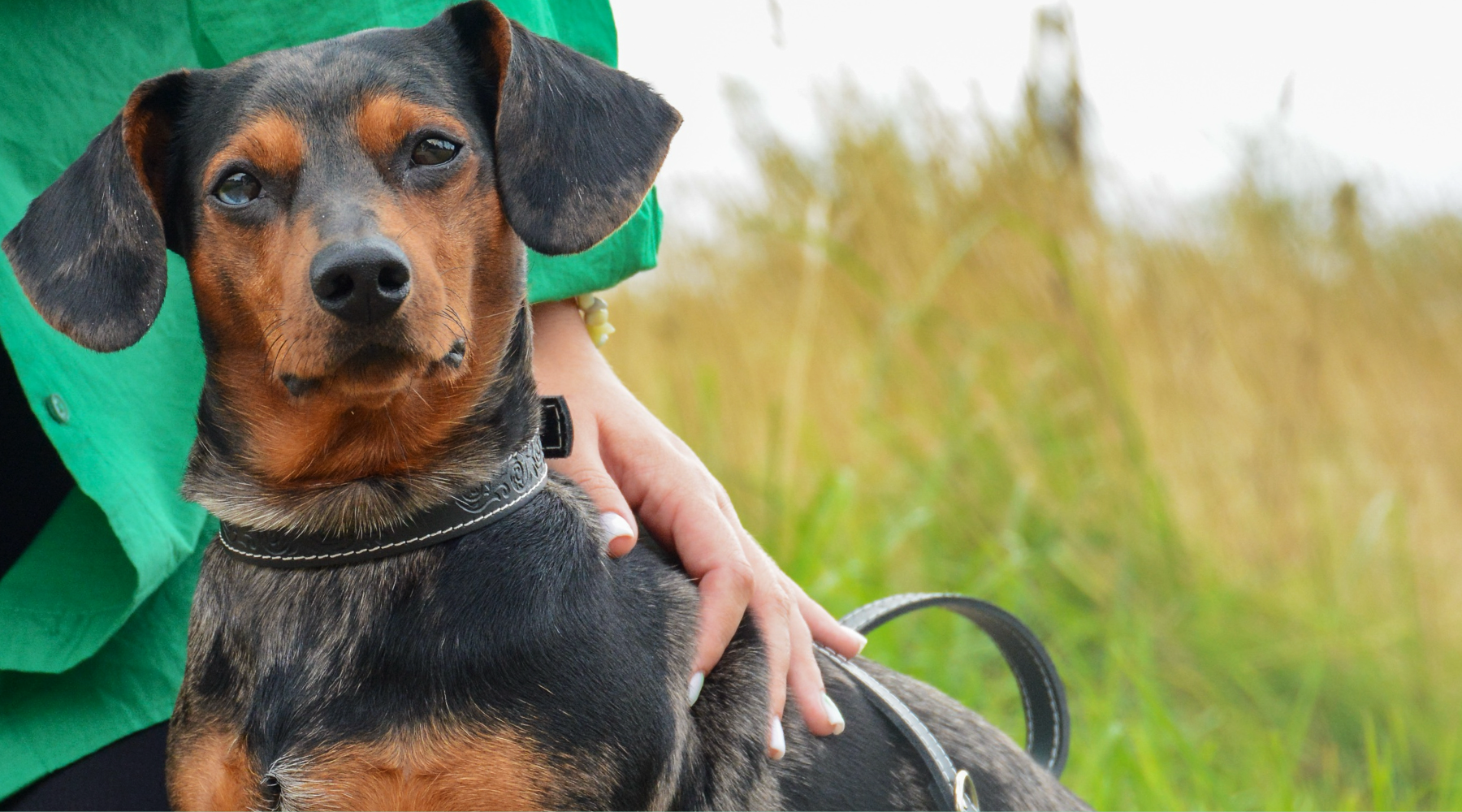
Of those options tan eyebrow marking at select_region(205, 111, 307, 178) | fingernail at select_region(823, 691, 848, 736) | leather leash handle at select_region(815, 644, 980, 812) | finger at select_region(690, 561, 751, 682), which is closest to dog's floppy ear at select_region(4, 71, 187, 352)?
tan eyebrow marking at select_region(205, 111, 307, 178)

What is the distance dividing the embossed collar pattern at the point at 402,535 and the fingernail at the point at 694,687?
1.18ft

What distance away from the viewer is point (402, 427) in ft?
6.45

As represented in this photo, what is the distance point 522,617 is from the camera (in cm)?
177

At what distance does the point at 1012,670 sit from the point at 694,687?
Result: 2.77 ft

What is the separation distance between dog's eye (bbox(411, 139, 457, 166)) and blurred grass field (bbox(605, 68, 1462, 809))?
7.14ft

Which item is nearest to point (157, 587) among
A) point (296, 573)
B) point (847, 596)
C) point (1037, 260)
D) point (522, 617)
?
point (296, 573)

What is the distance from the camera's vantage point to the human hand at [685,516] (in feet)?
6.55

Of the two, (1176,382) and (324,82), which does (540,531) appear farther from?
(1176,382)

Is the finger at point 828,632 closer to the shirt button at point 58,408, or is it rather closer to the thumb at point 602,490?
the thumb at point 602,490

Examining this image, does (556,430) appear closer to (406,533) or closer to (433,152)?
(406,533)

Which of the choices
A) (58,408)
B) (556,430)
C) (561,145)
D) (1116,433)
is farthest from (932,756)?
(1116,433)

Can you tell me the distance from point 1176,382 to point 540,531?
11.1ft

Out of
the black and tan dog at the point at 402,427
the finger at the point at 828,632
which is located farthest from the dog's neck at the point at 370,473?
the finger at the point at 828,632

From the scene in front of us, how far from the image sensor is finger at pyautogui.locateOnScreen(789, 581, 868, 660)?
7.74 ft
